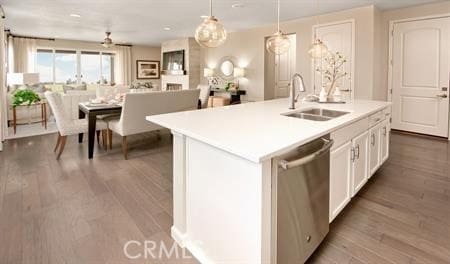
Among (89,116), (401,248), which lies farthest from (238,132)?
(89,116)

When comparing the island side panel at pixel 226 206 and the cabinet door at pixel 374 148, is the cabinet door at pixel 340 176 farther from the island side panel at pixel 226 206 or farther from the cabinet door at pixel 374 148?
the island side panel at pixel 226 206

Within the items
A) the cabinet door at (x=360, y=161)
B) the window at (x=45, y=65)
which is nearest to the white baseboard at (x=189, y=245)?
the cabinet door at (x=360, y=161)

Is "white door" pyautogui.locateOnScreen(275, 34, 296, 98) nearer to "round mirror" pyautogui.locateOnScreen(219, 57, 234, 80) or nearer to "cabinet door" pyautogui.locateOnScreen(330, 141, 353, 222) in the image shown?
"round mirror" pyautogui.locateOnScreen(219, 57, 234, 80)

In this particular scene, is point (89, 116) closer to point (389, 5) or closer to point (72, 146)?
point (72, 146)

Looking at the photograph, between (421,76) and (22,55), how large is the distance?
10.7 m

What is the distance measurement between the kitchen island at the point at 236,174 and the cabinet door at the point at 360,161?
1cm

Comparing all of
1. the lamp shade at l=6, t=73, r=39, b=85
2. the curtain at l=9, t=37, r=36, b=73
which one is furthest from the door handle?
the curtain at l=9, t=37, r=36, b=73

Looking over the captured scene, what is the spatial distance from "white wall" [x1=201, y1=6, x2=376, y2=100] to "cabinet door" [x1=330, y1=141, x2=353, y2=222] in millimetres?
3749

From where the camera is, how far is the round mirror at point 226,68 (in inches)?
317

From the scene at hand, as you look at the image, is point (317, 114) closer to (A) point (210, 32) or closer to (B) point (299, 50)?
(A) point (210, 32)

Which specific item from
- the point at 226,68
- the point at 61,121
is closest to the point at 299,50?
the point at 226,68

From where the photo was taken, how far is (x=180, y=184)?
6.25 ft

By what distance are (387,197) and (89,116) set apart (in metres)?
3.83

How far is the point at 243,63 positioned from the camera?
7742 mm
